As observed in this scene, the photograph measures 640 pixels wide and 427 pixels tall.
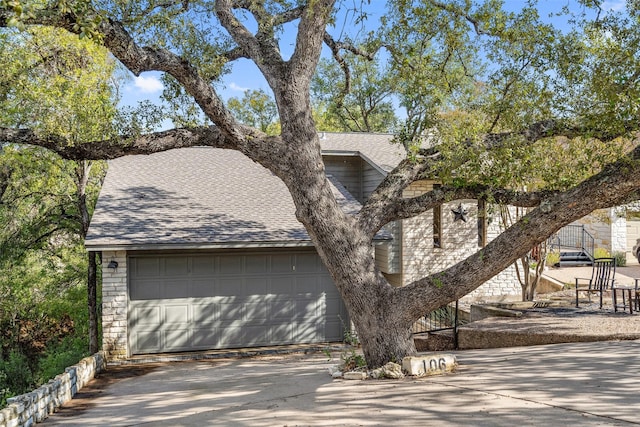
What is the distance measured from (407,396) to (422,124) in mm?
5047

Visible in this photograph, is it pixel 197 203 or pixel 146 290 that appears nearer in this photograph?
pixel 146 290

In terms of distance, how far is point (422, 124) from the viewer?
990 centimetres

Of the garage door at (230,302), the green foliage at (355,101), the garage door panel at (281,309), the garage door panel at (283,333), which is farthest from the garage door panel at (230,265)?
the green foliage at (355,101)

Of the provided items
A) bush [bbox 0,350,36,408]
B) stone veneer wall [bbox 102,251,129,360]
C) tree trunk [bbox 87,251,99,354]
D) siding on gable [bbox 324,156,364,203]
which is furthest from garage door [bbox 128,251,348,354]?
siding on gable [bbox 324,156,364,203]

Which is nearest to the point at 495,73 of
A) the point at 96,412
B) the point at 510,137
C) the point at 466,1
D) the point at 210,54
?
the point at 466,1

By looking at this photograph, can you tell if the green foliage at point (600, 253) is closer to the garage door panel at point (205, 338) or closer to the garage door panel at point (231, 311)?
the garage door panel at point (231, 311)

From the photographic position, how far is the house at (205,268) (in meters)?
11.2

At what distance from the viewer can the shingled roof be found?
1124 cm

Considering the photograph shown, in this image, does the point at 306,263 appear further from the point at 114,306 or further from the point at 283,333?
the point at 114,306

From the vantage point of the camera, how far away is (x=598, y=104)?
25.9 feet

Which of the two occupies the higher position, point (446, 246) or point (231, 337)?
point (446, 246)

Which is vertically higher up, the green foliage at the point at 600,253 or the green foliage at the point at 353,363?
the green foliage at the point at 600,253

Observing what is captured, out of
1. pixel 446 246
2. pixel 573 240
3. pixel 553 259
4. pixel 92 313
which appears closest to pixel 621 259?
pixel 573 240

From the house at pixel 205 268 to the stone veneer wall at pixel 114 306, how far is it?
0.7 inches
